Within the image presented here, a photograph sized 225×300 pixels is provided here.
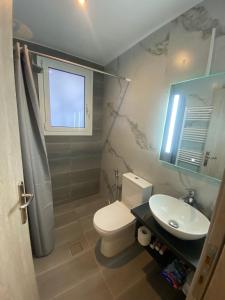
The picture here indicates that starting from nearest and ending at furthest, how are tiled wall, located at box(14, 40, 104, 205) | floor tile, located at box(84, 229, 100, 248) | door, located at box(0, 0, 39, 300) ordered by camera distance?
door, located at box(0, 0, 39, 300)
floor tile, located at box(84, 229, 100, 248)
tiled wall, located at box(14, 40, 104, 205)

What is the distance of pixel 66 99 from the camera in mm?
2186

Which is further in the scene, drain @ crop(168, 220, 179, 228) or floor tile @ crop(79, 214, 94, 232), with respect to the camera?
floor tile @ crop(79, 214, 94, 232)

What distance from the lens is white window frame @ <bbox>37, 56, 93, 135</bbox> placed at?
192 cm

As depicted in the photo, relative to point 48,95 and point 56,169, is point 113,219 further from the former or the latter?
point 48,95

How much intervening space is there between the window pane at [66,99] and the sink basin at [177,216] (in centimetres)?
169

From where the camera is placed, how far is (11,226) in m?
0.63

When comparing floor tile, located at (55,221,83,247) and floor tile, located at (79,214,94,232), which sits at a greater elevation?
floor tile, located at (79,214,94,232)

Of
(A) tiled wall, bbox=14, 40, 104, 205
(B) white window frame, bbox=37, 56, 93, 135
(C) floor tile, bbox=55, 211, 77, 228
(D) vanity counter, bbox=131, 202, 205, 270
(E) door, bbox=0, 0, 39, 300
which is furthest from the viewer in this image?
(A) tiled wall, bbox=14, 40, 104, 205

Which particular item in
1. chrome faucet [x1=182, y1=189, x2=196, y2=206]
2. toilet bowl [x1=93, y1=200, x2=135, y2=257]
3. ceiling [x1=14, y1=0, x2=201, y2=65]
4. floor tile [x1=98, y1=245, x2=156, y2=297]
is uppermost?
ceiling [x1=14, y1=0, x2=201, y2=65]

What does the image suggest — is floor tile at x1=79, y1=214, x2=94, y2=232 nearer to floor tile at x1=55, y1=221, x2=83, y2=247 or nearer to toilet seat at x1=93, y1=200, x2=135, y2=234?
floor tile at x1=55, y1=221, x2=83, y2=247

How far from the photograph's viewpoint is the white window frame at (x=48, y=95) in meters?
1.92

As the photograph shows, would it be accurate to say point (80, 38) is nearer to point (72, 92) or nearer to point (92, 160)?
point (72, 92)

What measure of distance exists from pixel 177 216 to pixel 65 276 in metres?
1.22

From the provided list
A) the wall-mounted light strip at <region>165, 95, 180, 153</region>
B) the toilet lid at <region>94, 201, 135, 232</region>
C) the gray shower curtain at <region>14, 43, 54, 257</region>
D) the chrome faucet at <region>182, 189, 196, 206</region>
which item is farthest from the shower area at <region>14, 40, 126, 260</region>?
the chrome faucet at <region>182, 189, 196, 206</region>
